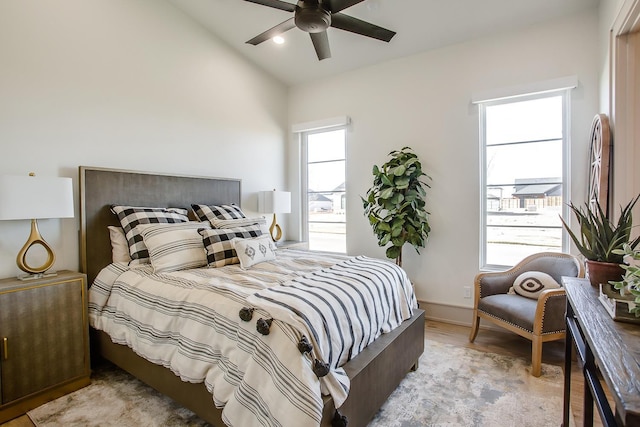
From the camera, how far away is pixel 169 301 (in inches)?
76.9

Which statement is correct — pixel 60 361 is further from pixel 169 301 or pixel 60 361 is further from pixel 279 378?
pixel 279 378

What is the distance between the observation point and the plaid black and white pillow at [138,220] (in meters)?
2.61

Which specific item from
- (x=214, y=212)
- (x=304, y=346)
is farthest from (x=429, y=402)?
(x=214, y=212)

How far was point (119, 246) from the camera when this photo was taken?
270cm

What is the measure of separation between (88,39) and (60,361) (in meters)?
2.54

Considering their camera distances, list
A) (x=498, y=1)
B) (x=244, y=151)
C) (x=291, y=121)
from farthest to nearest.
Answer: (x=291, y=121) < (x=244, y=151) < (x=498, y=1)

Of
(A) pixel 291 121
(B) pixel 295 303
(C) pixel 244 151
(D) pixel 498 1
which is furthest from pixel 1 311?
(D) pixel 498 1

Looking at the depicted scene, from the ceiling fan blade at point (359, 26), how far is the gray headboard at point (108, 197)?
2.10m

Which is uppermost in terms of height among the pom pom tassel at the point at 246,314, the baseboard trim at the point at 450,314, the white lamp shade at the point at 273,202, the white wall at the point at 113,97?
the white wall at the point at 113,97

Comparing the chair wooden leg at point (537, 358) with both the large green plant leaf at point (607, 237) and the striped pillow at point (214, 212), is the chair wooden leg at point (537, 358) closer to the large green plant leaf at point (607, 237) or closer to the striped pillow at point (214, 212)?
the large green plant leaf at point (607, 237)

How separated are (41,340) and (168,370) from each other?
97 cm

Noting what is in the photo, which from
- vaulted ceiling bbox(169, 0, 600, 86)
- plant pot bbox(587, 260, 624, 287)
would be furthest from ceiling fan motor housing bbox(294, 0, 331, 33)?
plant pot bbox(587, 260, 624, 287)

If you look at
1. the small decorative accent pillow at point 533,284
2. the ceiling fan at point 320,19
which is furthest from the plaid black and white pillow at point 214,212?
the small decorative accent pillow at point 533,284

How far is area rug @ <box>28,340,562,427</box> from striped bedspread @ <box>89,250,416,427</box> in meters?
0.38
